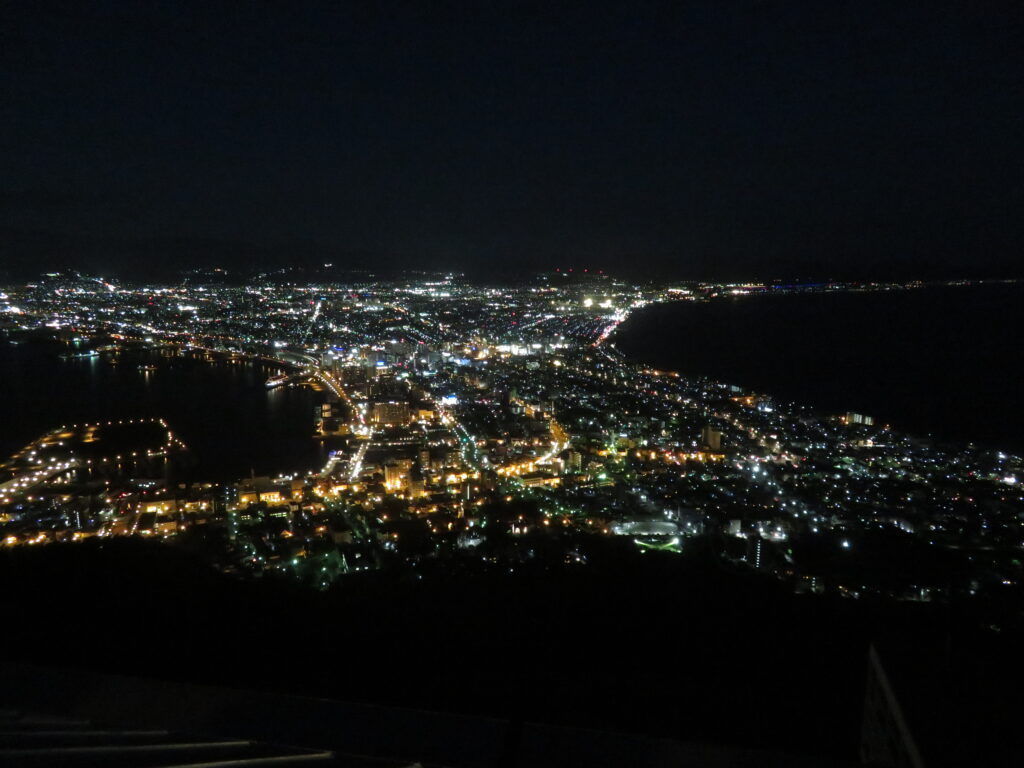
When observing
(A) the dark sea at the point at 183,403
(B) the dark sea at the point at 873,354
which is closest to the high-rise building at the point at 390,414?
(A) the dark sea at the point at 183,403

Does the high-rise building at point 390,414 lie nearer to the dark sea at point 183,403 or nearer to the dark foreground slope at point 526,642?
the dark sea at point 183,403

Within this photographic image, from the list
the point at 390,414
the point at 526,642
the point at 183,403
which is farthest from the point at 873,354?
the point at 526,642

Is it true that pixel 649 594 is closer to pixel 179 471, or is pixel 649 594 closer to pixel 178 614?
pixel 178 614

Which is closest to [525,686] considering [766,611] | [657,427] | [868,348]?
[766,611]

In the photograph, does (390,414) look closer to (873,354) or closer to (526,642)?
(526,642)

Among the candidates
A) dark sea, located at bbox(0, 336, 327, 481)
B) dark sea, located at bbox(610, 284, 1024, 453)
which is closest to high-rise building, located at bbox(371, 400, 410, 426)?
dark sea, located at bbox(0, 336, 327, 481)

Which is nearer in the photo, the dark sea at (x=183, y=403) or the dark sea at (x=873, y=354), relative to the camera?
the dark sea at (x=183, y=403)

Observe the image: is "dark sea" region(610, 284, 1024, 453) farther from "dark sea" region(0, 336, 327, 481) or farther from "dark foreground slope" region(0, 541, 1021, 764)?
"dark foreground slope" region(0, 541, 1021, 764)

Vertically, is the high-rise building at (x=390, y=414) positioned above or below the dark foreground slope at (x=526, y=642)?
below
